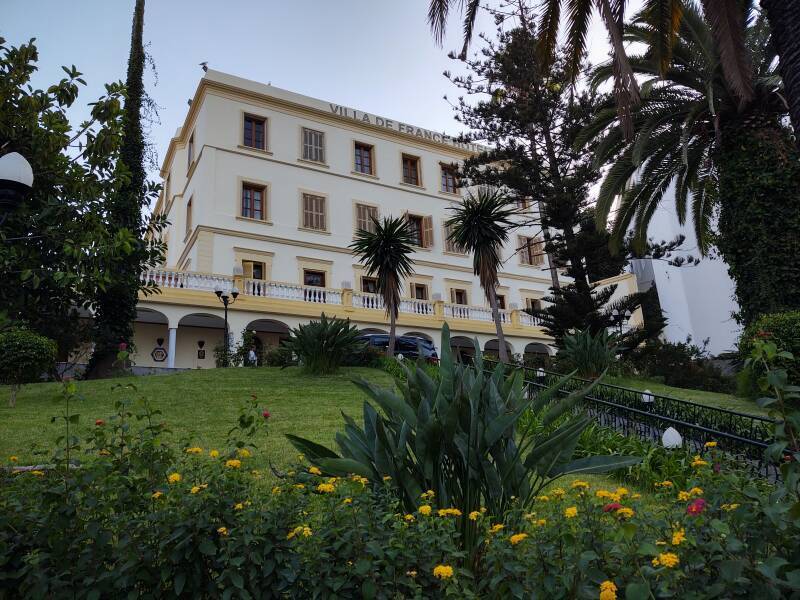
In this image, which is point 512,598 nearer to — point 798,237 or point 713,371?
point 798,237

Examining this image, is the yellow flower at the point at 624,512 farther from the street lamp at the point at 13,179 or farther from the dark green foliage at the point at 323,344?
the dark green foliage at the point at 323,344

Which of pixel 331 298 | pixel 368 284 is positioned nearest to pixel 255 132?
pixel 368 284

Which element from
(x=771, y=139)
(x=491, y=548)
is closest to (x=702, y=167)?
(x=771, y=139)

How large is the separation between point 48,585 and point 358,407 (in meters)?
7.42

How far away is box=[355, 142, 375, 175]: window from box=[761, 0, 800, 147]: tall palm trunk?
24.5m

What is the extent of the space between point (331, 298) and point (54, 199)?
59.4 ft

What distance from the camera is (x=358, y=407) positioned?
961cm

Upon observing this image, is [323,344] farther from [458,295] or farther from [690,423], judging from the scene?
[458,295]

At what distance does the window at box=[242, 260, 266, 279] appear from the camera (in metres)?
24.4

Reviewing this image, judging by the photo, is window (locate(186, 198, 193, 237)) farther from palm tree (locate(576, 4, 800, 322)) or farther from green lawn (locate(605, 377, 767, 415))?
green lawn (locate(605, 377, 767, 415))

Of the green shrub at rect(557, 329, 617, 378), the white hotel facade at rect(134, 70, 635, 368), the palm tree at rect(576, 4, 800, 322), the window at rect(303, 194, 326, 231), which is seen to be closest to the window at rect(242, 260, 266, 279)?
the white hotel facade at rect(134, 70, 635, 368)

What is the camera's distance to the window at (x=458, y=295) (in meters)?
30.0

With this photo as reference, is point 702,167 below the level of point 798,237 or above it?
above

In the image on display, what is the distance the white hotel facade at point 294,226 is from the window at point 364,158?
7cm
